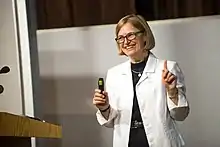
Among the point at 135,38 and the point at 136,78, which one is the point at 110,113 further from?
the point at 135,38

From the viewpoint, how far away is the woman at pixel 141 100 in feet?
4.06

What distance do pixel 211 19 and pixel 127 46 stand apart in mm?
591

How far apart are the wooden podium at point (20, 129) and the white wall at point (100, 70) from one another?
98cm

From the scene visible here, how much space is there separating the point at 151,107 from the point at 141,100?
0.04 metres

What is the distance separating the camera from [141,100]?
1.26m

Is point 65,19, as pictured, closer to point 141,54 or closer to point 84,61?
point 84,61

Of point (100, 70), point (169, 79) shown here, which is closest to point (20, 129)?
point (169, 79)

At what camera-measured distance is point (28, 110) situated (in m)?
1.58

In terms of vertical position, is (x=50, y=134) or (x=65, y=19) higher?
(x=65, y=19)

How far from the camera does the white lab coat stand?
1236 mm

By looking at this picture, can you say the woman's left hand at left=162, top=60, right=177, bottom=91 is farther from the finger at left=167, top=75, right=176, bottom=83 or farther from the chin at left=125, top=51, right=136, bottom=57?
the chin at left=125, top=51, right=136, bottom=57

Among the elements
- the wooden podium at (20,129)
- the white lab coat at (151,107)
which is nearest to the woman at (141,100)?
the white lab coat at (151,107)

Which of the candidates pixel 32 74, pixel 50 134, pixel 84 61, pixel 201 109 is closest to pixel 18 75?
pixel 32 74

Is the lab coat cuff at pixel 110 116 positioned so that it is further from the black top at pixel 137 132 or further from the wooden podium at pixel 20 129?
the wooden podium at pixel 20 129
